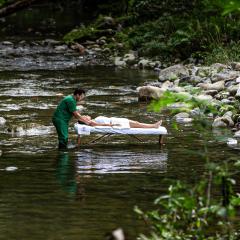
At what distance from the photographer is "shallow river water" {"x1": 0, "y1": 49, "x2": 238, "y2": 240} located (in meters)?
9.67

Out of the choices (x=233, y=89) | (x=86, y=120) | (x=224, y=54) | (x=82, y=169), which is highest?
(x=224, y=54)

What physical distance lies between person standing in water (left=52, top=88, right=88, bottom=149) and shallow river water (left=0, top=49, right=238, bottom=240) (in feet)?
0.96

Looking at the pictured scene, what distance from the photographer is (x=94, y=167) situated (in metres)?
13.6

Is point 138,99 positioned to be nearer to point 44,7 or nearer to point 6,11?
point 6,11

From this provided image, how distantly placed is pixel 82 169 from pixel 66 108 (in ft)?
7.65

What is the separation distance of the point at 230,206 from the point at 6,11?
8.05 meters

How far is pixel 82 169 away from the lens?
44.2 ft

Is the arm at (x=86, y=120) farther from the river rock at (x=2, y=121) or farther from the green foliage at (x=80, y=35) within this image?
the green foliage at (x=80, y=35)

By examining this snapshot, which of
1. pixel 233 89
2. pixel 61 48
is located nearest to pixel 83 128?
pixel 233 89

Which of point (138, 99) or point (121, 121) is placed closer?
point (121, 121)

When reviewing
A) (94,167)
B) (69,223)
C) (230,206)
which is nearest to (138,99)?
(94,167)

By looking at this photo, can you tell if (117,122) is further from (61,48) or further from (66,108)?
(61,48)

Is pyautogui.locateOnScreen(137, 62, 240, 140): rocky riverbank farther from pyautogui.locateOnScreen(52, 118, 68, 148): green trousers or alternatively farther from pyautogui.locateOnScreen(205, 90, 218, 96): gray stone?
pyautogui.locateOnScreen(52, 118, 68, 148): green trousers

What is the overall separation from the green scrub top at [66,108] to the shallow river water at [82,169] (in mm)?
638
